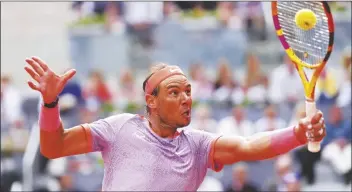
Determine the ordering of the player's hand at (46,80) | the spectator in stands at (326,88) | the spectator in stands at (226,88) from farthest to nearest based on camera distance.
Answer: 1. the spectator in stands at (226,88)
2. the spectator in stands at (326,88)
3. the player's hand at (46,80)

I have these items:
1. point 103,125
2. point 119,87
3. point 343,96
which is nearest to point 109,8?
point 119,87

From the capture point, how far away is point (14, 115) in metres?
12.0

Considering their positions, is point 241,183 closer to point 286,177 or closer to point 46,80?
point 286,177

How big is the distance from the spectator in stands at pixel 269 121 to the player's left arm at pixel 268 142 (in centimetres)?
567

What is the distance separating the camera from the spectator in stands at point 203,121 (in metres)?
11.2

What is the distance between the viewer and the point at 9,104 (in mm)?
12117

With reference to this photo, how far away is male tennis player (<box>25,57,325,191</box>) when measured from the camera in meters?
5.14

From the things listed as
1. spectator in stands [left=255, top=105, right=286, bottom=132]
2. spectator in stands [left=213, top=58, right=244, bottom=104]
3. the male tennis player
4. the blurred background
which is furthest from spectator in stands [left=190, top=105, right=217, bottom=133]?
the male tennis player

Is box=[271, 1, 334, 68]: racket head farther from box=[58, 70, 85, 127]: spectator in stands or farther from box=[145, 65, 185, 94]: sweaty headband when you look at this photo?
box=[58, 70, 85, 127]: spectator in stands

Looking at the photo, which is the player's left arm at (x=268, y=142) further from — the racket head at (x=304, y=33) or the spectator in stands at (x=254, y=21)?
the spectator in stands at (x=254, y=21)

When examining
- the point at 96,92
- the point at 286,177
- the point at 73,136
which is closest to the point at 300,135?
the point at 73,136

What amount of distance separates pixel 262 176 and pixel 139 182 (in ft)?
18.8

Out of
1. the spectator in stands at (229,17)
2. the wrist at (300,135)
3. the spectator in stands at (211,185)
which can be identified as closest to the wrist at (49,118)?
the wrist at (300,135)

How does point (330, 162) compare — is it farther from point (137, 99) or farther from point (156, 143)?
point (156, 143)
